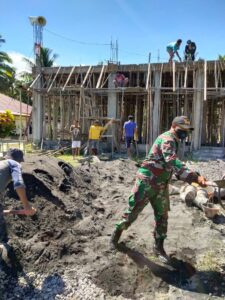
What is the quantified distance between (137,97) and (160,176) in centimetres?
1268

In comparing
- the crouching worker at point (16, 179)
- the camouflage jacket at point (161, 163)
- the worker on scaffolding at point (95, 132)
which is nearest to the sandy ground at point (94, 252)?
the crouching worker at point (16, 179)

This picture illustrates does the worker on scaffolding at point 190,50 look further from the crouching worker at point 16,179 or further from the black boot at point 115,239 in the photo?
the crouching worker at point 16,179

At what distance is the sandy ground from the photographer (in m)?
3.98

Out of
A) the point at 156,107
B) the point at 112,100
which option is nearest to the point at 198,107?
the point at 156,107

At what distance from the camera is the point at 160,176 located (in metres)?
4.48

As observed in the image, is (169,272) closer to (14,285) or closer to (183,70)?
(14,285)

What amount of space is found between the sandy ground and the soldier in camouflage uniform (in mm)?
476

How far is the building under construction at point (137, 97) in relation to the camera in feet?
48.3

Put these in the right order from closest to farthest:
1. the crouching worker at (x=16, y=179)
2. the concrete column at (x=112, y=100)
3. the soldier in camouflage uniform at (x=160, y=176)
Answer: the crouching worker at (x=16, y=179)
the soldier in camouflage uniform at (x=160, y=176)
the concrete column at (x=112, y=100)

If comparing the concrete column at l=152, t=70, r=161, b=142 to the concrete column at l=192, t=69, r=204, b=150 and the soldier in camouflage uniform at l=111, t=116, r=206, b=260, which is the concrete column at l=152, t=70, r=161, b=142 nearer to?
the concrete column at l=192, t=69, r=204, b=150

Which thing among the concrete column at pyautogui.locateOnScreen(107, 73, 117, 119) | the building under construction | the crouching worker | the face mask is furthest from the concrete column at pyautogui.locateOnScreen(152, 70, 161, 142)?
the crouching worker

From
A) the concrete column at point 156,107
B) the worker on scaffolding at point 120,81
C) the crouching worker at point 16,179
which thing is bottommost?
the crouching worker at point 16,179

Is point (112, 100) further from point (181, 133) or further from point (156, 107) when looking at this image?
point (181, 133)

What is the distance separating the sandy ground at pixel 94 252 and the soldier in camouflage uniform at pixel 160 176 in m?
0.48
